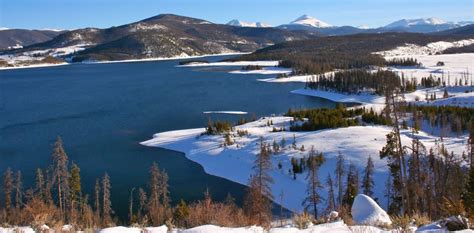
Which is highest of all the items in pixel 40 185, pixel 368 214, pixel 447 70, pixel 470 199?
pixel 470 199

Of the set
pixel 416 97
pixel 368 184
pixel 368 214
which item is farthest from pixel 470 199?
pixel 416 97

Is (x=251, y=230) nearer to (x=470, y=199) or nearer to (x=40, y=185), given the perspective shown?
(x=470, y=199)

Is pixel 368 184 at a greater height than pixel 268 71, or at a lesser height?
lesser

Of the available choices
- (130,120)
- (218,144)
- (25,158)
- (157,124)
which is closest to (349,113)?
(218,144)

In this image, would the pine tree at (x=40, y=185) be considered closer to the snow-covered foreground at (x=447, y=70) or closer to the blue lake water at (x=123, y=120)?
the blue lake water at (x=123, y=120)

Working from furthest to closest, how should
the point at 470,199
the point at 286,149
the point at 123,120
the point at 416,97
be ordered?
1. the point at 416,97
2. the point at 123,120
3. the point at 286,149
4. the point at 470,199

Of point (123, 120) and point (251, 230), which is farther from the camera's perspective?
point (123, 120)

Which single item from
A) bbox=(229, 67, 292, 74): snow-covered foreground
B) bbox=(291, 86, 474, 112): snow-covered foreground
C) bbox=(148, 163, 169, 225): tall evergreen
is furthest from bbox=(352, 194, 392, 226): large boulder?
bbox=(229, 67, 292, 74): snow-covered foreground

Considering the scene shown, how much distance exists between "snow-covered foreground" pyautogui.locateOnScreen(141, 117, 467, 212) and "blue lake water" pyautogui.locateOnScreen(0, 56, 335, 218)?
2.02 metres

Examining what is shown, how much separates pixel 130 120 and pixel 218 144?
2316 centimetres

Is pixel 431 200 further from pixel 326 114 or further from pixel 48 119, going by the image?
pixel 48 119

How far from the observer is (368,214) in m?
13.6

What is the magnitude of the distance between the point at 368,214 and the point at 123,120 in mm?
60054

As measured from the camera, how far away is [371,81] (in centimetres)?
10219
